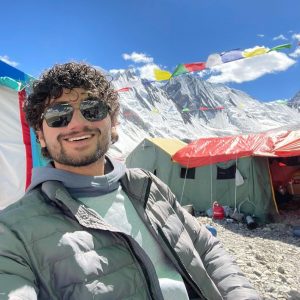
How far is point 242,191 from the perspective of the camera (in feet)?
33.8

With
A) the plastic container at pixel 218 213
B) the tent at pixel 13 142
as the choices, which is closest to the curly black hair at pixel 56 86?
the tent at pixel 13 142

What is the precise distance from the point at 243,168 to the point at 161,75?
3484 mm

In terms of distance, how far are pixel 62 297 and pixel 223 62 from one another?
887 cm

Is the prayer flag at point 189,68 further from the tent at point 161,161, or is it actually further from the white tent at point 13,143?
the white tent at point 13,143

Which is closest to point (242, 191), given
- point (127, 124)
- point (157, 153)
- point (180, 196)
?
point (180, 196)

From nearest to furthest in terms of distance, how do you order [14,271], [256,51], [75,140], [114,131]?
1. [14,271]
2. [75,140]
3. [114,131]
4. [256,51]

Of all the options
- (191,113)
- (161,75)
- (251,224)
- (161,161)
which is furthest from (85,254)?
(191,113)

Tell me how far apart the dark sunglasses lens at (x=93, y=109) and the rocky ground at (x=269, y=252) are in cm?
359

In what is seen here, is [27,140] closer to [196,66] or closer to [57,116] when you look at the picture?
[57,116]

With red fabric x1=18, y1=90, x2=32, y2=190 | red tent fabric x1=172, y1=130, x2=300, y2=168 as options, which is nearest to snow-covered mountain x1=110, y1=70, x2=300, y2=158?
red tent fabric x1=172, y1=130, x2=300, y2=168

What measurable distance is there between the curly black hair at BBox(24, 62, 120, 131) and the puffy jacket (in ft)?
1.80

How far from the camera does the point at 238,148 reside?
1033cm

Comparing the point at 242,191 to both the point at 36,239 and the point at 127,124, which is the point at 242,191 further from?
the point at 127,124

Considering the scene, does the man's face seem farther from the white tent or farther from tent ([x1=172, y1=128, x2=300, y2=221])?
tent ([x1=172, y1=128, x2=300, y2=221])
